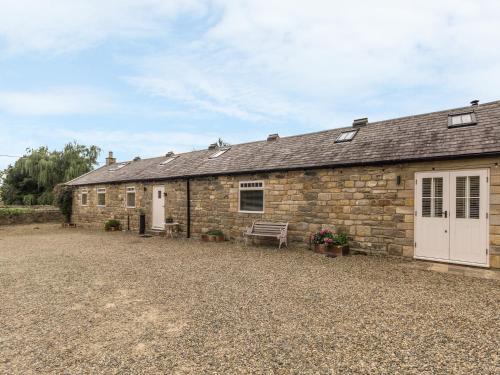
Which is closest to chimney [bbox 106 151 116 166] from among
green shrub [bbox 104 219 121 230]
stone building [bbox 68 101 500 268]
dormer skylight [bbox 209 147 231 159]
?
green shrub [bbox 104 219 121 230]

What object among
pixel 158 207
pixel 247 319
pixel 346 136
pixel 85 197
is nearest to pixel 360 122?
pixel 346 136

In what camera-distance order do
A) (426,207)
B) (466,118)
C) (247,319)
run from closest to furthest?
1. (247,319)
2. (426,207)
3. (466,118)

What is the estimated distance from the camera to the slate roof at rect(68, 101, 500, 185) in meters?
7.40

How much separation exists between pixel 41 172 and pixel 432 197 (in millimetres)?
30620

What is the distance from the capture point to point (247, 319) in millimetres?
3967

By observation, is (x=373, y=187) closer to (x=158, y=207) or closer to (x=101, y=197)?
(x=158, y=207)

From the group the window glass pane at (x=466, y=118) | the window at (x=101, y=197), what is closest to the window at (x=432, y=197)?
the window glass pane at (x=466, y=118)

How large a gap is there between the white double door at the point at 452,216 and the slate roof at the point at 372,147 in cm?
59

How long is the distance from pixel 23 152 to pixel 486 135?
119ft

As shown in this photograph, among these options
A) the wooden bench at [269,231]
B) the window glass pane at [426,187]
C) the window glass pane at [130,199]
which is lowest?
the wooden bench at [269,231]

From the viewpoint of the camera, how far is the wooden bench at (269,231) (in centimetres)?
971

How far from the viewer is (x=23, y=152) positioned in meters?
29.4

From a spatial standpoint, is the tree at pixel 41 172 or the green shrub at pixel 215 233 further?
the tree at pixel 41 172

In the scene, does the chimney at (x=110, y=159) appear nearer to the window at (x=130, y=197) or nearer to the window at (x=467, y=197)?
the window at (x=130, y=197)
